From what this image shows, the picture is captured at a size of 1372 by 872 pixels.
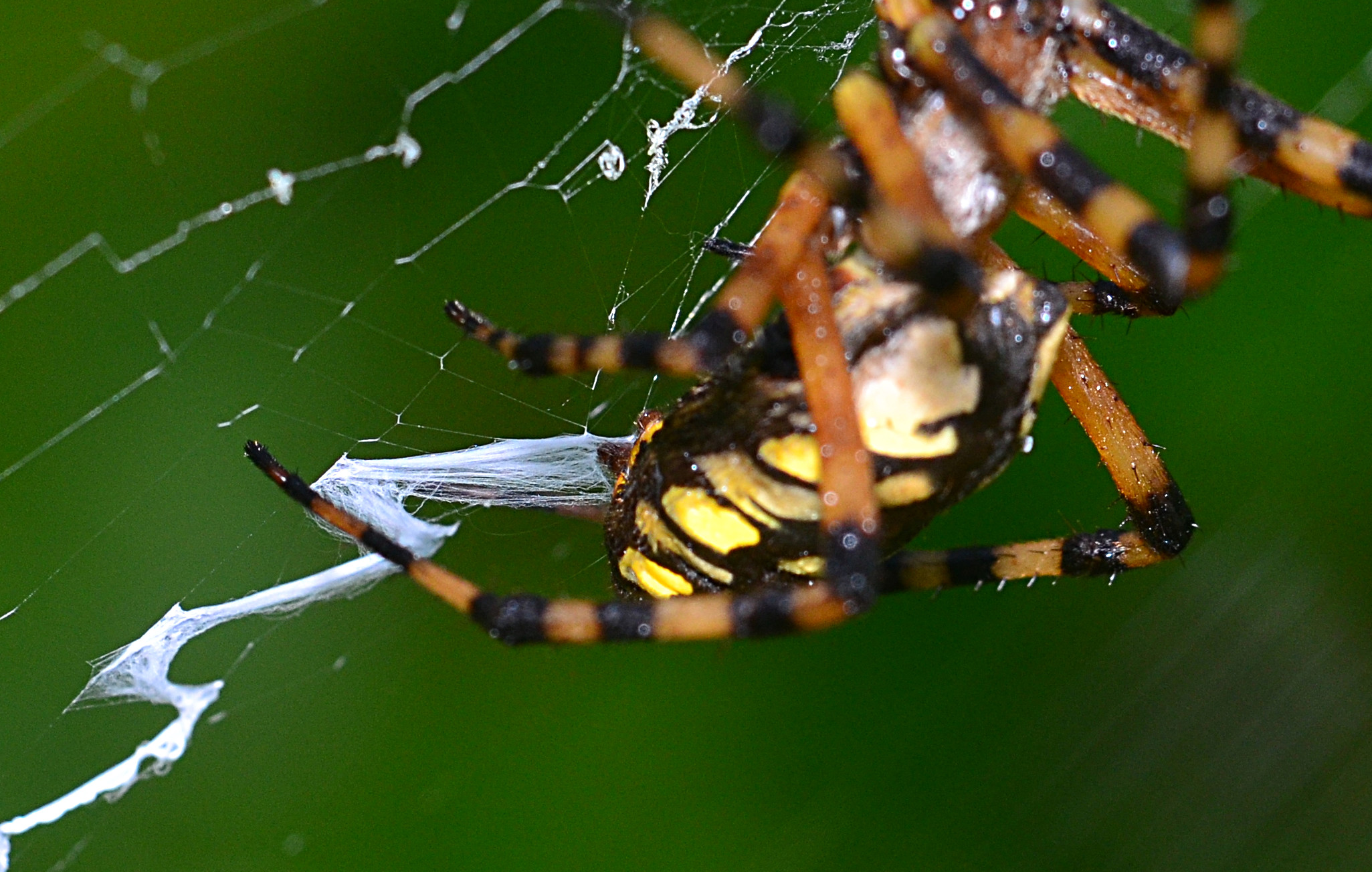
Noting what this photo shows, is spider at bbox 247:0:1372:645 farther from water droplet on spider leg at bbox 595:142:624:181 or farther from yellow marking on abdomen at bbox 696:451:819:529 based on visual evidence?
water droplet on spider leg at bbox 595:142:624:181

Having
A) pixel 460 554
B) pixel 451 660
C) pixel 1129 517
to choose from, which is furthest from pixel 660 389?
pixel 1129 517

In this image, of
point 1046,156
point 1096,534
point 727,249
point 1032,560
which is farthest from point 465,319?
point 1096,534

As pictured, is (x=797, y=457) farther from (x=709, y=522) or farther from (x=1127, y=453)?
(x=1127, y=453)

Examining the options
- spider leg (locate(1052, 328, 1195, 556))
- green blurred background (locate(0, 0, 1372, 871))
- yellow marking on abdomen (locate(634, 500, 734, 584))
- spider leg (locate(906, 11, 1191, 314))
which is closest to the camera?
spider leg (locate(906, 11, 1191, 314))

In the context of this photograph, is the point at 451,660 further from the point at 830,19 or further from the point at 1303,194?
the point at 1303,194

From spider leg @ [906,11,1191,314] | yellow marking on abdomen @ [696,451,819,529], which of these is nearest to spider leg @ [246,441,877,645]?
yellow marking on abdomen @ [696,451,819,529]

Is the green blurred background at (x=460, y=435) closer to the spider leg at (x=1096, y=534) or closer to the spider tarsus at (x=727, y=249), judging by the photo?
the spider leg at (x=1096, y=534)

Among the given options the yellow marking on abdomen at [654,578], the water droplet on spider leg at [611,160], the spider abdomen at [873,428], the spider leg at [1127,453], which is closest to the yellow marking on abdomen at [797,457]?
the spider abdomen at [873,428]
